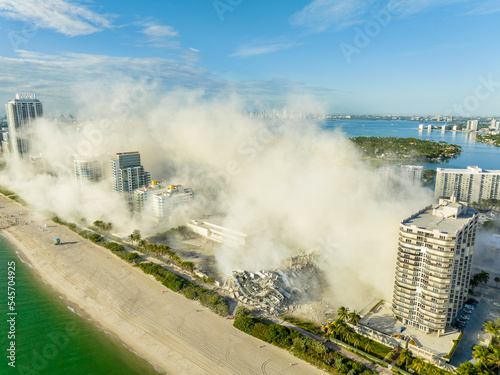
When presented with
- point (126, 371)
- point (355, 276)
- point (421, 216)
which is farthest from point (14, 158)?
point (421, 216)

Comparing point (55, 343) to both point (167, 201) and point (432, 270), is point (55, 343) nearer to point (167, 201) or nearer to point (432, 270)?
point (167, 201)

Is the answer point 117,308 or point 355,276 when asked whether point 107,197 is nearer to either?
point 117,308

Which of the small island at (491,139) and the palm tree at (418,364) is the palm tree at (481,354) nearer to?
the palm tree at (418,364)

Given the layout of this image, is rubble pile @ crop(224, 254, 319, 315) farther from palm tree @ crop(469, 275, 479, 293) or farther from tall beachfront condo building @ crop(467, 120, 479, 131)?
tall beachfront condo building @ crop(467, 120, 479, 131)

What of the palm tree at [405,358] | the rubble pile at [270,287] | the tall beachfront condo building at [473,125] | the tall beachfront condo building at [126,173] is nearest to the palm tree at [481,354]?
the palm tree at [405,358]

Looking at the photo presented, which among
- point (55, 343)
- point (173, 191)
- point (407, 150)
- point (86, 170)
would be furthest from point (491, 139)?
point (55, 343)

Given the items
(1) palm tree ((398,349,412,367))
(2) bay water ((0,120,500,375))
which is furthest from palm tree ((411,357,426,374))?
(2) bay water ((0,120,500,375))
